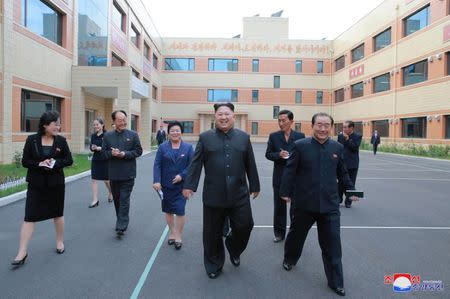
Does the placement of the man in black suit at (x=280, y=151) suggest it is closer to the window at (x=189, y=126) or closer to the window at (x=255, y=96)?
the window at (x=189, y=126)

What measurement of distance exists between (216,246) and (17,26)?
1398 centimetres

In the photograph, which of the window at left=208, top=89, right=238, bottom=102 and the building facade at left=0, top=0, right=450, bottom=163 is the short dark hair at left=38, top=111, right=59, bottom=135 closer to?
the building facade at left=0, top=0, right=450, bottom=163

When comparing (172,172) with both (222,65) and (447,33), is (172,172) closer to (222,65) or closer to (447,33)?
(447,33)

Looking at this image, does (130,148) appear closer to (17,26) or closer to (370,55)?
(17,26)

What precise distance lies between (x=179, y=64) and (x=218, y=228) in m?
43.5

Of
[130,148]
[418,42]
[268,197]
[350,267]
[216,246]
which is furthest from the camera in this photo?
[418,42]

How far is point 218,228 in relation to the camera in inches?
168

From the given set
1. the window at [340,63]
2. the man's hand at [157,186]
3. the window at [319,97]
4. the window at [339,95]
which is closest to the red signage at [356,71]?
the window at [340,63]

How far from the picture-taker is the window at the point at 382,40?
32094mm

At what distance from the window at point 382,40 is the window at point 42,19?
26103 mm

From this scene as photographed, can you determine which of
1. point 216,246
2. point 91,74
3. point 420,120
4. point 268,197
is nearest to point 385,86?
point 420,120

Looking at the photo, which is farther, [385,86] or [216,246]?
[385,86]

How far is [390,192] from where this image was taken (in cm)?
1047

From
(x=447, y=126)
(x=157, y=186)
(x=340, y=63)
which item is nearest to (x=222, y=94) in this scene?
(x=340, y=63)
